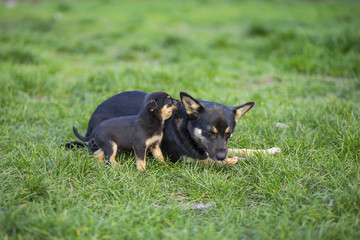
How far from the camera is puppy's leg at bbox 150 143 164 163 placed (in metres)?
3.64

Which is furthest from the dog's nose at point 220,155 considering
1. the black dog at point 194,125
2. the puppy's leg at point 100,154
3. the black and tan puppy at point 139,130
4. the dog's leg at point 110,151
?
the puppy's leg at point 100,154

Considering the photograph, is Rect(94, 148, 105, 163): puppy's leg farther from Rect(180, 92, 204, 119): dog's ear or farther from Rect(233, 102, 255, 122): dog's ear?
Rect(233, 102, 255, 122): dog's ear

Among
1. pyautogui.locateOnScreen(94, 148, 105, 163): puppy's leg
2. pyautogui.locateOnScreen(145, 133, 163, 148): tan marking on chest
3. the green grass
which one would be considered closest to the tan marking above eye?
the green grass

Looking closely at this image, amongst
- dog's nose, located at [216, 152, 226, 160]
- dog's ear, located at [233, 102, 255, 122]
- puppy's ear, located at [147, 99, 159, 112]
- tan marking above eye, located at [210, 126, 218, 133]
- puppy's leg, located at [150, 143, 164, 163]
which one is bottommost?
puppy's leg, located at [150, 143, 164, 163]

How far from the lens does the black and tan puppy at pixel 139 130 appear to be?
11.3 ft

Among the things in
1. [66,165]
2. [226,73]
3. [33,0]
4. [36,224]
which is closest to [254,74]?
[226,73]

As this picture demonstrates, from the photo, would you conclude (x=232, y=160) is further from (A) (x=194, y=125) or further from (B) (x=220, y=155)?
(A) (x=194, y=125)

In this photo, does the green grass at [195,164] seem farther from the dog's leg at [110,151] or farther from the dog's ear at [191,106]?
the dog's ear at [191,106]

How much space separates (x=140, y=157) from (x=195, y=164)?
62cm

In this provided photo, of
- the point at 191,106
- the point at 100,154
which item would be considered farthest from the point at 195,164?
the point at 100,154

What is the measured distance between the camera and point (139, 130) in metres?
3.46

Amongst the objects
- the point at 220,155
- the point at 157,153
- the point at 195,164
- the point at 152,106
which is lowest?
the point at 195,164

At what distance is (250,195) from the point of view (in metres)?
3.21

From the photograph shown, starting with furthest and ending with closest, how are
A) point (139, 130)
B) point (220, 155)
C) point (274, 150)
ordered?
point (274, 150) < point (139, 130) < point (220, 155)
